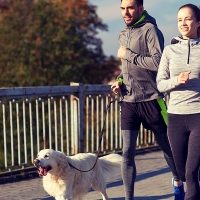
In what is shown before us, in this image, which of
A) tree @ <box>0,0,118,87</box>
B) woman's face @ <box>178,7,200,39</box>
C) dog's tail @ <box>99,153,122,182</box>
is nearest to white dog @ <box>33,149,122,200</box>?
dog's tail @ <box>99,153,122,182</box>

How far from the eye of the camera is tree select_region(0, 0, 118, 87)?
885 inches

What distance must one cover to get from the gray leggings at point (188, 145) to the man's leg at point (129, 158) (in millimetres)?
680

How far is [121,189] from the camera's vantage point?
6023 mm

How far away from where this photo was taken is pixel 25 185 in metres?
6.31

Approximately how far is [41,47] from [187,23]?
64.1 feet

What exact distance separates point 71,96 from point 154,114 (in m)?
3.06

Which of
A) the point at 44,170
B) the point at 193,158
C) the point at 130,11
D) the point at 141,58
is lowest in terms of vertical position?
the point at 44,170

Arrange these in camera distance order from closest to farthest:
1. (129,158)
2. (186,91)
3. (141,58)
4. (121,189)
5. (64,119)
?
(186,91)
(141,58)
(129,158)
(121,189)
(64,119)

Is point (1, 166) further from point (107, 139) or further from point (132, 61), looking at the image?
point (132, 61)

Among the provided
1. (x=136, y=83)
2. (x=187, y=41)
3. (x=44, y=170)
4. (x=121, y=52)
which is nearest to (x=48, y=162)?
(x=44, y=170)

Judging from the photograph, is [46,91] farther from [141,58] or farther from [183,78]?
[183,78]

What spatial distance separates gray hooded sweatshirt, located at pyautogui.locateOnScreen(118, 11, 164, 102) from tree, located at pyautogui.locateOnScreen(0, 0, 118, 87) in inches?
678

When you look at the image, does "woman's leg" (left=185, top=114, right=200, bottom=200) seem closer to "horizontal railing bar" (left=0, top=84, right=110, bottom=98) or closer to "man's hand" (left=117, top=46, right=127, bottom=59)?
"man's hand" (left=117, top=46, right=127, bottom=59)

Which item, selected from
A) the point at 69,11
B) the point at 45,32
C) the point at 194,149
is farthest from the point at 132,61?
the point at 69,11
